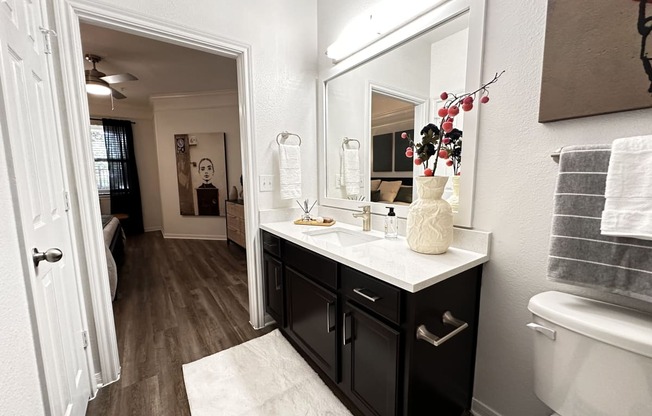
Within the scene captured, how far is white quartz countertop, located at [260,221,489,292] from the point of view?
39.0 inches

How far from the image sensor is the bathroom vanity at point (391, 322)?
1009 millimetres

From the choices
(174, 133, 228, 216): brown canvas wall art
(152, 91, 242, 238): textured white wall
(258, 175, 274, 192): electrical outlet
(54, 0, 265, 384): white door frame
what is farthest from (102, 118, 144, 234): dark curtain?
(258, 175, 274, 192): electrical outlet

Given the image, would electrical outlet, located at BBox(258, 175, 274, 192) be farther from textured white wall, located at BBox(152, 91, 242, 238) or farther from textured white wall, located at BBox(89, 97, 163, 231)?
textured white wall, located at BBox(89, 97, 163, 231)

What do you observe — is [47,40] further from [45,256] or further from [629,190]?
[629,190]

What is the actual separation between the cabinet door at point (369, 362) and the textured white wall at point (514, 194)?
55cm

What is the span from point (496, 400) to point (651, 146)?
3.90 feet

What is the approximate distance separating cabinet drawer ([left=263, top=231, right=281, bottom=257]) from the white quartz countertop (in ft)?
0.90

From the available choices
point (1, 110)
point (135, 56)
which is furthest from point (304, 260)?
point (135, 56)

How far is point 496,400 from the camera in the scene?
1.25 meters

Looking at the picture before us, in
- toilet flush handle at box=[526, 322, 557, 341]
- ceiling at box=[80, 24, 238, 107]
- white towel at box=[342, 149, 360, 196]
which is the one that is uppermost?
ceiling at box=[80, 24, 238, 107]

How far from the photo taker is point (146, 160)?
5.52m

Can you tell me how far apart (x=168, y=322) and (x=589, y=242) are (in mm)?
2670

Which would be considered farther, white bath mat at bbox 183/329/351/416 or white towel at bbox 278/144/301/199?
white towel at bbox 278/144/301/199

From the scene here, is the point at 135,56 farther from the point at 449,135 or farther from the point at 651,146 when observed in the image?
the point at 651,146
